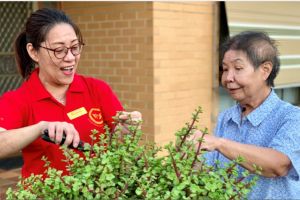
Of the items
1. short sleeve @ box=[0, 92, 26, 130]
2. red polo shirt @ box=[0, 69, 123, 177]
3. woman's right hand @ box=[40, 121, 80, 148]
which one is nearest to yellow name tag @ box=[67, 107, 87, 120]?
red polo shirt @ box=[0, 69, 123, 177]

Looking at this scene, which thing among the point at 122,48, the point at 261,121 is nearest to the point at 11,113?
the point at 261,121

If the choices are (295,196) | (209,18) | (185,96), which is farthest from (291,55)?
(295,196)

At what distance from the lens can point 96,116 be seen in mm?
1939

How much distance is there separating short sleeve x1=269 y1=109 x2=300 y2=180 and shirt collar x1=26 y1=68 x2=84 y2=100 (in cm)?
94

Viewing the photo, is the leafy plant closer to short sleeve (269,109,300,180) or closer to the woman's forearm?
the woman's forearm

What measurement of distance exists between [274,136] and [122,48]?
2926 millimetres

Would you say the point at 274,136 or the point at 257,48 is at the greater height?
the point at 257,48

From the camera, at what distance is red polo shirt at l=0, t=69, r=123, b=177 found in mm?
1767

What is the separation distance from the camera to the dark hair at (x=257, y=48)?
1705 millimetres

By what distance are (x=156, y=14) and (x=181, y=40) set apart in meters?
0.49

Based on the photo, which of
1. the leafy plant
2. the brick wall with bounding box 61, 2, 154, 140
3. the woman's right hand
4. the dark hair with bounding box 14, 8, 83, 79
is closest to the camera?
the leafy plant

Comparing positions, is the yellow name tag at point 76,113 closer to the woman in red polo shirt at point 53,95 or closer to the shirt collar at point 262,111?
the woman in red polo shirt at point 53,95

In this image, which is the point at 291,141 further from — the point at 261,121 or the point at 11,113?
the point at 11,113

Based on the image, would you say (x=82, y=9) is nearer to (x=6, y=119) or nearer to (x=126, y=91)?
(x=126, y=91)
